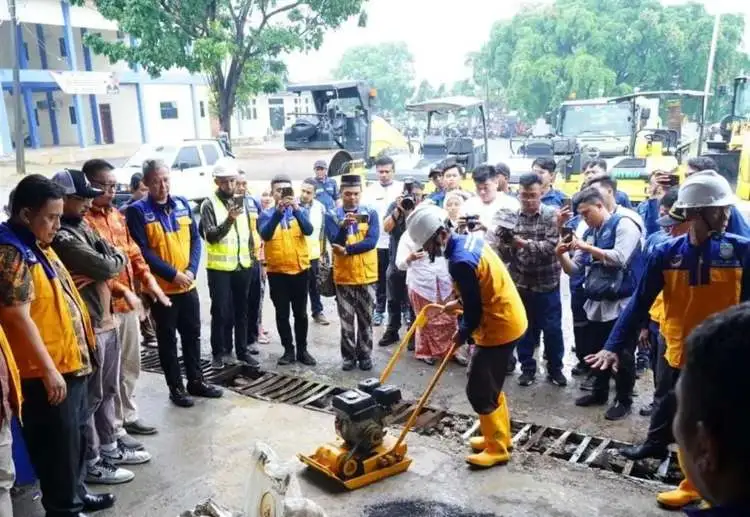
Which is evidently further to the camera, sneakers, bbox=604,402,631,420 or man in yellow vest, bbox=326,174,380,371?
man in yellow vest, bbox=326,174,380,371

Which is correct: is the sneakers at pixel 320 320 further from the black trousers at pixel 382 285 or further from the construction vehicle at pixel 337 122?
the construction vehicle at pixel 337 122

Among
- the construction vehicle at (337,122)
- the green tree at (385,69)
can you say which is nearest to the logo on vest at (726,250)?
the construction vehicle at (337,122)

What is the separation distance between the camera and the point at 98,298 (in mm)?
3811

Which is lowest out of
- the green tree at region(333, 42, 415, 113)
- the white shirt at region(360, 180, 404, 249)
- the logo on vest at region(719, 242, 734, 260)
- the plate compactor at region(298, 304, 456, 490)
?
the plate compactor at region(298, 304, 456, 490)

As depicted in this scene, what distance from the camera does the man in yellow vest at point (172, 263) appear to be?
185 inches

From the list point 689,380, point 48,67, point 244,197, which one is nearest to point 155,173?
point 244,197

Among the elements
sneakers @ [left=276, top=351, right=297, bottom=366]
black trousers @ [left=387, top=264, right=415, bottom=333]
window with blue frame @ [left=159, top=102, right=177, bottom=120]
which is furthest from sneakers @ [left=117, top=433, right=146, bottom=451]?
window with blue frame @ [left=159, top=102, right=177, bottom=120]

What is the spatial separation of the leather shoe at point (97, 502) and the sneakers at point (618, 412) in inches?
136

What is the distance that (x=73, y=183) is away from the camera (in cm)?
349

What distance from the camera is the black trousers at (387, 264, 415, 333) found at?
654 centimetres

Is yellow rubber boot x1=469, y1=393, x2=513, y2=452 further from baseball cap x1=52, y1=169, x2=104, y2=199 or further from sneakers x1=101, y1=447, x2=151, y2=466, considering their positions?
baseball cap x1=52, y1=169, x2=104, y2=199

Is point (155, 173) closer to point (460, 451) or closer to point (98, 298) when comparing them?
point (98, 298)

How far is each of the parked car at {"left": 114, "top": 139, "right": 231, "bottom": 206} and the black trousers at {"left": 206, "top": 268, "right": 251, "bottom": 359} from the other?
849cm

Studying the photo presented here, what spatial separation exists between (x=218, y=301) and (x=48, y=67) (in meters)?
26.9
